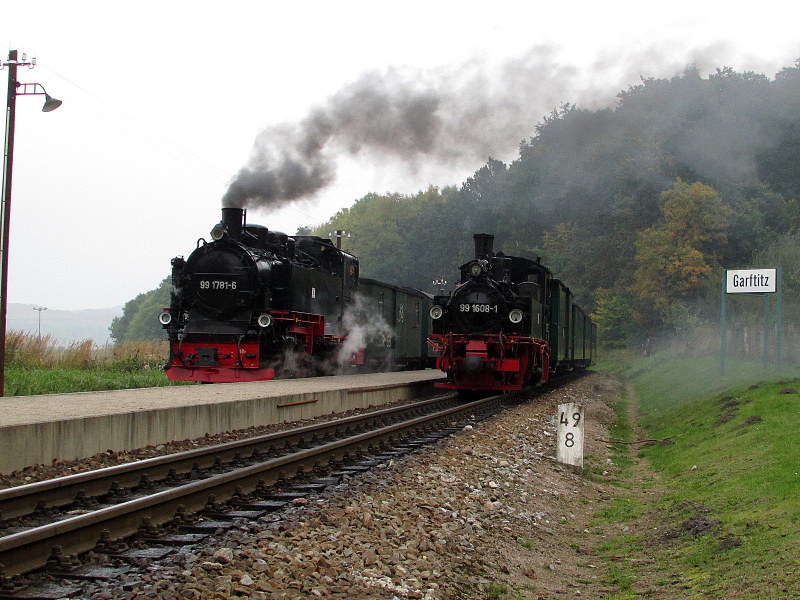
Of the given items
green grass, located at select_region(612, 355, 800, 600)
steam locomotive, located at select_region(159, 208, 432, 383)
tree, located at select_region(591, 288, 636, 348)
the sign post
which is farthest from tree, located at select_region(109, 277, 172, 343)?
green grass, located at select_region(612, 355, 800, 600)

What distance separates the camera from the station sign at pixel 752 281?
21.8 m

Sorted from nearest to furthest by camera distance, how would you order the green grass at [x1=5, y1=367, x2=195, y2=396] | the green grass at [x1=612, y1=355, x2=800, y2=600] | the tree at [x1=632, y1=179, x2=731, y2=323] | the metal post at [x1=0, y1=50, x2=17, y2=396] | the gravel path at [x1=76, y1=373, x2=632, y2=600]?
the gravel path at [x1=76, y1=373, x2=632, y2=600], the green grass at [x1=612, y1=355, x2=800, y2=600], the metal post at [x1=0, y1=50, x2=17, y2=396], the green grass at [x1=5, y1=367, x2=195, y2=396], the tree at [x1=632, y1=179, x2=731, y2=323]

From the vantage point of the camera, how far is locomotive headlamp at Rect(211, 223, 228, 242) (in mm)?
19959

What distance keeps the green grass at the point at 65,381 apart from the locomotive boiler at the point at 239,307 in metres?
0.89

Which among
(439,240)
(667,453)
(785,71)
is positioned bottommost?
(667,453)

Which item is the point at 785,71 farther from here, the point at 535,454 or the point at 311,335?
the point at 535,454

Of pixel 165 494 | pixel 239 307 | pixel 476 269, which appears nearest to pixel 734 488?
pixel 165 494

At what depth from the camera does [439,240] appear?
76.8 m

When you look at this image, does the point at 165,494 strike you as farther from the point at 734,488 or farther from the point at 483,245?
the point at 483,245

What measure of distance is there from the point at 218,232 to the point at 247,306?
6.24 feet

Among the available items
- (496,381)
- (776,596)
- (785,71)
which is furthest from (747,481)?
(785,71)

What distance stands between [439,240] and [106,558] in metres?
71.8

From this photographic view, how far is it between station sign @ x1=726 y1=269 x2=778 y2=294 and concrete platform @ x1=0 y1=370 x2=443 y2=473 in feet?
32.5

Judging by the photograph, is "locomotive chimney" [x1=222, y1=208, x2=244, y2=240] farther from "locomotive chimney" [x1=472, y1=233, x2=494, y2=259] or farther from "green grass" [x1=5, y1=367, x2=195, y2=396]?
"locomotive chimney" [x1=472, y1=233, x2=494, y2=259]
